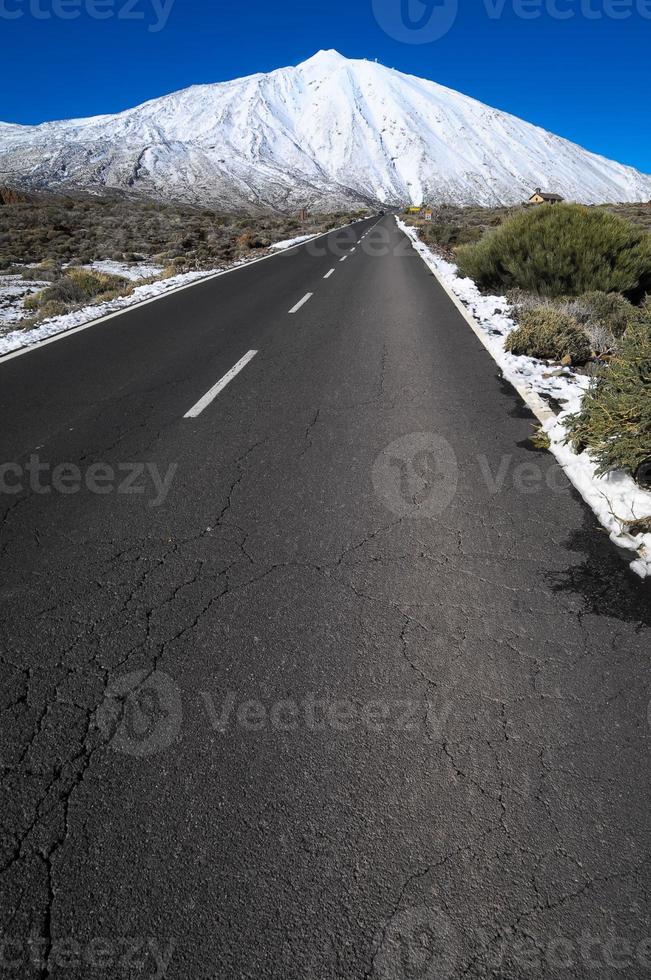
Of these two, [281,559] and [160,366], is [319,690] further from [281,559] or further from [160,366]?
[160,366]

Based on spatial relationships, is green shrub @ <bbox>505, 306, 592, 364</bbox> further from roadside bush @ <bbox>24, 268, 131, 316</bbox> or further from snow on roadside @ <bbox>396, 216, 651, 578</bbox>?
roadside bush @ <bbox>24, 268, 131, 316</bbox>

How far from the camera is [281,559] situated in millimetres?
3521

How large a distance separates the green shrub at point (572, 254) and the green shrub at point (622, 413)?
7.80 metres

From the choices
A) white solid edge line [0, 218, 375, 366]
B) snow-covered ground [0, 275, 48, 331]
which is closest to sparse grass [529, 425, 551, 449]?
white solid edge line [0, 218, 375, 366]

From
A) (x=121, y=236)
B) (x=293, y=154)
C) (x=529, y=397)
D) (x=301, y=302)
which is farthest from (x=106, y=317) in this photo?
(x=293, y=154)

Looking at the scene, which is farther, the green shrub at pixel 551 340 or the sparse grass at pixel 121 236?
the sparse grass at pixel 121 236

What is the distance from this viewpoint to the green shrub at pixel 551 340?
775 centimetres

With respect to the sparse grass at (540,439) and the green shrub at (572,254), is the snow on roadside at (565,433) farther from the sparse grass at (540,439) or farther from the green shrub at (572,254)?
the green shrub at (572,254)

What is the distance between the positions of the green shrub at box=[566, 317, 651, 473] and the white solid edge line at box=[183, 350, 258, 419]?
13.0 ft

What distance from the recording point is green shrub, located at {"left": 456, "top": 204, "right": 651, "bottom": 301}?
454 inches

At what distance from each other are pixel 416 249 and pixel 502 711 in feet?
89.6

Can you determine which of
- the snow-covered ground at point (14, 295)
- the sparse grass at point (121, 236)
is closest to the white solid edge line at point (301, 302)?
the snow-covered ground at point (14, 295)

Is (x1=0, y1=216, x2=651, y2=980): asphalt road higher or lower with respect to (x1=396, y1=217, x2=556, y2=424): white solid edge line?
lower

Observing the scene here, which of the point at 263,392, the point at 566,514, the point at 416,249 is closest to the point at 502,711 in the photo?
the point at 566,514
